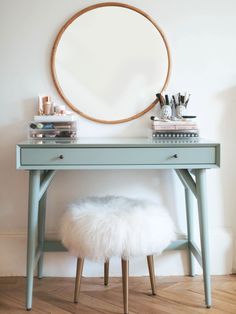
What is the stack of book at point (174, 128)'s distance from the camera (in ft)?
6.41

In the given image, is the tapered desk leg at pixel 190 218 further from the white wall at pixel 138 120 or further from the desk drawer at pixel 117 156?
the desk drawer at pixel 117 156

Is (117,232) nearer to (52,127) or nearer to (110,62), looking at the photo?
(52,127)

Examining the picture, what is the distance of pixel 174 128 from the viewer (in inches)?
77.0

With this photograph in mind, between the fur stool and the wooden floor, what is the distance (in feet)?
0.59

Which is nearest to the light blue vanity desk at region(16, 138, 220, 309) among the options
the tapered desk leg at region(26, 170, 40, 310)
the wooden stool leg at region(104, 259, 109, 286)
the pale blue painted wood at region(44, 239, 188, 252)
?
the tapered desk leg at region(26, 170, 40, 310)

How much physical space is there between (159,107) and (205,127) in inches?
11.5

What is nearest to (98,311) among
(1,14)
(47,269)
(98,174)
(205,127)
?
(47,269)

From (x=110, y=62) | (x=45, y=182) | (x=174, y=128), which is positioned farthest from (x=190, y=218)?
(x=110, y=62)

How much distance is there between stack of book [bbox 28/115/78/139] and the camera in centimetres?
196

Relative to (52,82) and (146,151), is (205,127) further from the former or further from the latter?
(52,82)

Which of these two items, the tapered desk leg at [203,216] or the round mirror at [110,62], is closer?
the tapered desk leg at [203,216]

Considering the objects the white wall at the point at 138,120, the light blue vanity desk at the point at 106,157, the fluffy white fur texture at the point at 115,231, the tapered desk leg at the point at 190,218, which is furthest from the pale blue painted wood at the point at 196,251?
the light blue vanity desk at the point at 106,157

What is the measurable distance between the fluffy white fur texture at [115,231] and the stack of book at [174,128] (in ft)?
1.34

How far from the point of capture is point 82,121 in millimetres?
2164
